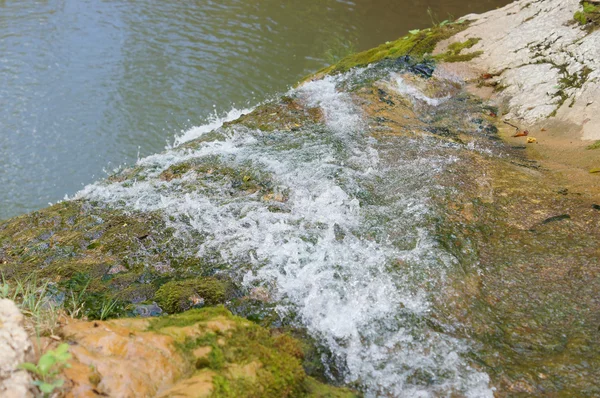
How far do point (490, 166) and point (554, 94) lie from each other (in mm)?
1961

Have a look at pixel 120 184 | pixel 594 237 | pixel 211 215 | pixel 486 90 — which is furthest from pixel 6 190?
pixel 594 237

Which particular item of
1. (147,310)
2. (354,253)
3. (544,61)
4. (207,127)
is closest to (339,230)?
(354,253)

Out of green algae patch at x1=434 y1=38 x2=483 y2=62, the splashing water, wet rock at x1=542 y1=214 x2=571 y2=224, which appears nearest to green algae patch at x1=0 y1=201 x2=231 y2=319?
the splashing water

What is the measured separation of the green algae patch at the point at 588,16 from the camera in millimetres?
6176

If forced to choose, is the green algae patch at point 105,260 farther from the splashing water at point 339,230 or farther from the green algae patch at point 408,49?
the green algae patch at point 408,49

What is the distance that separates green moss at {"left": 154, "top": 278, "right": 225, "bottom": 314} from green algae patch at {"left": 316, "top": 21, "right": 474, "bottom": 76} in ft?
16.9

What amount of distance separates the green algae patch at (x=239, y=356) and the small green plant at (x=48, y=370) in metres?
0.50

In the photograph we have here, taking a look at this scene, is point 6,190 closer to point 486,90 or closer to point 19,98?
point 19,98

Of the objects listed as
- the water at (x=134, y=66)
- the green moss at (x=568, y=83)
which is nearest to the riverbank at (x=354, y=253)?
the green moss at (x=568, y=83)

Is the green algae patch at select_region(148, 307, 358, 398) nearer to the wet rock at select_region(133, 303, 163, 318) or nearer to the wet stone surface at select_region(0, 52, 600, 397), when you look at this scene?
the wet stone surface at select_region(0, 52, 600, 397)

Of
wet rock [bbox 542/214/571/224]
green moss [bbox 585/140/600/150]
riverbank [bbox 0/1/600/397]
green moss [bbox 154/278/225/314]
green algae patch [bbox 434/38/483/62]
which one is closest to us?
riverbank [bbox 0/1/600/397]

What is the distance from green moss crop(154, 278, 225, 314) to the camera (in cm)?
306

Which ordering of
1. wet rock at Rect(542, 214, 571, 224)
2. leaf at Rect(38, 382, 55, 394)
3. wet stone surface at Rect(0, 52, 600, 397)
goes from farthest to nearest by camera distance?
wet rock at Rect(542, 214, 571, 224) < wet stone surface at Rect(0, 52, 600, 397) < leaf at Rect(38, 382, 55, 394)

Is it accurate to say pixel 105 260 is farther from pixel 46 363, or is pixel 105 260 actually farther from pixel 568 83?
pixel 568 83
